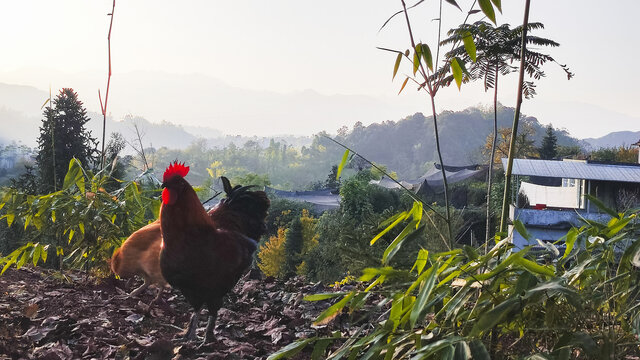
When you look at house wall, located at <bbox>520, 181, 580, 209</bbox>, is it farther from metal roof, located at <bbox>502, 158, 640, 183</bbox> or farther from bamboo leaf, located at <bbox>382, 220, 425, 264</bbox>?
bamboo leaf, located at <bbox>382, 220, 425, 264</bbox>

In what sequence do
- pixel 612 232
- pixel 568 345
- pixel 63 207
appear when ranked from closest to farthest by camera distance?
pixel 568 345 → pixel 612 232 → pixel 63 207

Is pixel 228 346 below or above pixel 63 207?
below

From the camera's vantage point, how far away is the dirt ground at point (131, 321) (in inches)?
84.7

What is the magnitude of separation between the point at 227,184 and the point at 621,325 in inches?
79.6

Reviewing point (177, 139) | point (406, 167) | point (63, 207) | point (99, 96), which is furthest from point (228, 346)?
point (177, 139)

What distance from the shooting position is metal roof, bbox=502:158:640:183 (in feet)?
52.4

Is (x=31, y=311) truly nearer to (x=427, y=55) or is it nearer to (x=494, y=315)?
(x=427, y=55)

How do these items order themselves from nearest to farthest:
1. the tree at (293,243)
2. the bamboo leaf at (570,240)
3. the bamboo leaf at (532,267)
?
the bamboo leaf at (532,267), the bamboo leaf at (570,240), the tree at (293,243)

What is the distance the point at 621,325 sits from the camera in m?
1.30

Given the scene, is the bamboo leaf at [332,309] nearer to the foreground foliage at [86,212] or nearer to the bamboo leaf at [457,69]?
the bamboo leaf at [457,69]

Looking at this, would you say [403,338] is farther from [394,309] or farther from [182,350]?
[182,350]

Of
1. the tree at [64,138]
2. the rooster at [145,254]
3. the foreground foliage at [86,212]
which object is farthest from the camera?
the tree at [64,138]

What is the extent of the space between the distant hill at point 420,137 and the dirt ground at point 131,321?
82.2 meters

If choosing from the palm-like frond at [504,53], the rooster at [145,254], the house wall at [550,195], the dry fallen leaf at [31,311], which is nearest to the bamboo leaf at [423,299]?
the rooster at [145,254]
